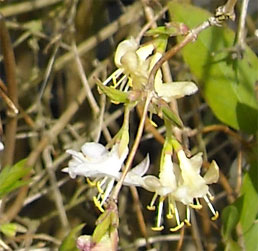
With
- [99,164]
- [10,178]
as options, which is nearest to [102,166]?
[99,164]

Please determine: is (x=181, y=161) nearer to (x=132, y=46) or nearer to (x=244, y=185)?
(x=132, y=46)

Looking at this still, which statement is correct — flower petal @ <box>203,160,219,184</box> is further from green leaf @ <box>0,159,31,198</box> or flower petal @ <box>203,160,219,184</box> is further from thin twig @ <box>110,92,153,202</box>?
green leaf @ <box>0,159,31,198</box>

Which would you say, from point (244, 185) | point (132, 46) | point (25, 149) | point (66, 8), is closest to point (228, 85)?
point (244, 185)

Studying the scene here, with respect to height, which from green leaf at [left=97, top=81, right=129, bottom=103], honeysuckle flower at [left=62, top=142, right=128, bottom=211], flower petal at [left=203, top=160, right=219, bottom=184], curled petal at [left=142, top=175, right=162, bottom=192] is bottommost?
flower petal at [left=203, top=160, right=219, bottom=184]

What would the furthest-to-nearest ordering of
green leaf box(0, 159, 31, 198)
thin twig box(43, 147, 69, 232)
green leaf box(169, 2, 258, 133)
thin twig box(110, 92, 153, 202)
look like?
thin twig box(43, 147, 69, 232) → green leaf box(169, 2, 258, 133) → green leaf box(0, 159, 31, 198) → thin twig box(110, 92, 153, 202)

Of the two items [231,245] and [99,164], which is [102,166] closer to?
[99,164]

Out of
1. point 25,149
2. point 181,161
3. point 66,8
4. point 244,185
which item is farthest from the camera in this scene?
point 25,149

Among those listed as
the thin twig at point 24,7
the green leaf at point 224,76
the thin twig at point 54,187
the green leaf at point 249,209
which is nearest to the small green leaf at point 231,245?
the green leaf at point 249,209

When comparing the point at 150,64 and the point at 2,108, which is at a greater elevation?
the point at 150,64

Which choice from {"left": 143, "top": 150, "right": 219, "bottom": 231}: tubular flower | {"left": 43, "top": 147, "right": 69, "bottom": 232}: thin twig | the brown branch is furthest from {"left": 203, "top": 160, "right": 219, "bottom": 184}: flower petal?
{"left": 43, "top": 147, "right": 69, "bottom": 232}: thin twig
